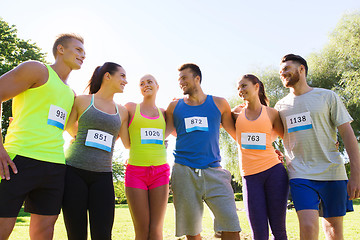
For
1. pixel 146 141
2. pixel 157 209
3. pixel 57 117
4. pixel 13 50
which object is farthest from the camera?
pixel 13 50

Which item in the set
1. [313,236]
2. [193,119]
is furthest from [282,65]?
[313,236]

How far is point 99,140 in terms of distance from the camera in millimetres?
3207

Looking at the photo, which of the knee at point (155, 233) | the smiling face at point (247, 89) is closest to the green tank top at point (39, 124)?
the knee at point (155, 233)

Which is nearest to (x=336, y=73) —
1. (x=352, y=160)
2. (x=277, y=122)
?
(x=277, y=122)

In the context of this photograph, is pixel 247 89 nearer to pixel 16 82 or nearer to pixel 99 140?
pixel 99 140

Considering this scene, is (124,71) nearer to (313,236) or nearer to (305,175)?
(305,175)

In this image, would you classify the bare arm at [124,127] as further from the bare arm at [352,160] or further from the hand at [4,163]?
the bare arm at [352,160]

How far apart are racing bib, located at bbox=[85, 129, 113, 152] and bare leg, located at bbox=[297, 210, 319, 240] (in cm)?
218

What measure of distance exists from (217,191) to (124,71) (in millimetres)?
1833

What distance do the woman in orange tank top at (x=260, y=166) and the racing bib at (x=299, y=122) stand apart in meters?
0.24

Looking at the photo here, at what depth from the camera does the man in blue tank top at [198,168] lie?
3.48 m

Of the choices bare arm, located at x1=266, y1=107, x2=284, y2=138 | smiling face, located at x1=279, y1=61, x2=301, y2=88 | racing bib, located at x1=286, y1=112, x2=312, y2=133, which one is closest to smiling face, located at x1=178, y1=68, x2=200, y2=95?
bare arm, located at x1=266, y1=107, x2=284, y2=138

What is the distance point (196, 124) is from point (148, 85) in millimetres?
836

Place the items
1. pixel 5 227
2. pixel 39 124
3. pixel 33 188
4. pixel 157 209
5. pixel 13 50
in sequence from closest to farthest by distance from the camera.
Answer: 1. pixel 5 227
2. pixel 33 188
3. pixel 39 124
4. pixel 157 209
5. pixel 13 50
